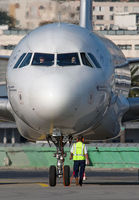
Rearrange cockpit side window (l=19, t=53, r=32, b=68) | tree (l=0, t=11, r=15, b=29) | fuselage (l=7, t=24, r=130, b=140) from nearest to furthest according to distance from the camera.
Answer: fuselage (l=7, t=24, r=130, b=140) < cockpit side window (l=19, t=53, r=32, b=68) < tree (l=0, t=11, r=15, b=29)

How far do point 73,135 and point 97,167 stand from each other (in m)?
22.8

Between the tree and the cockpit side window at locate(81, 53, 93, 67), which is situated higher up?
the cockpit side window at locate(81, 53, 93, 67)

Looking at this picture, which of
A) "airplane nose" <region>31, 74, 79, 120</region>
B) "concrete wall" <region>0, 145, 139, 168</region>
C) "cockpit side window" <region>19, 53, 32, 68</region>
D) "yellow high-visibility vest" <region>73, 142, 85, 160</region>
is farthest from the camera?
"concrete wall" <region>0, 145, 139, 168</region>

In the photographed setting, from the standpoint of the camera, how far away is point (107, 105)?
26234mm

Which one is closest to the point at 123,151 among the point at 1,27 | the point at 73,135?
the point at 73,135

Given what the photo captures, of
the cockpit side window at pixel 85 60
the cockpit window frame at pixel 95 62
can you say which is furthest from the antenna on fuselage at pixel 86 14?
the cockpit side window at pixel 85 60

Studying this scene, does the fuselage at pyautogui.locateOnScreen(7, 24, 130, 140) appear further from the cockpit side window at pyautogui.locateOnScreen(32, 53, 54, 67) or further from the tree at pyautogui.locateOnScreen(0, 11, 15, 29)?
the tree at pyautogui.locateOnScreen(0, 11, 15, 29)

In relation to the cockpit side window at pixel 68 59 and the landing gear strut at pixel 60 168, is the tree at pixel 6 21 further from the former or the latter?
the cockpit side window at pixel 68 59

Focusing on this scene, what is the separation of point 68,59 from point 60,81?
1745 mm

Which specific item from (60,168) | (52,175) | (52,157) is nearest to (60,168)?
(60,168)

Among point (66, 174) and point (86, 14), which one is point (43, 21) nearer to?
point (86, 14)

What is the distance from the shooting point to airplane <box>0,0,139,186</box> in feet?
A: 76.3

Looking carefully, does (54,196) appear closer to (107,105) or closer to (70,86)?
(70,86)

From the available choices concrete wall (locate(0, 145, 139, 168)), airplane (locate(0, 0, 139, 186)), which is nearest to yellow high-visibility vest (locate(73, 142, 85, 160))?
airplane (locate(0, 0, 139, 186))
